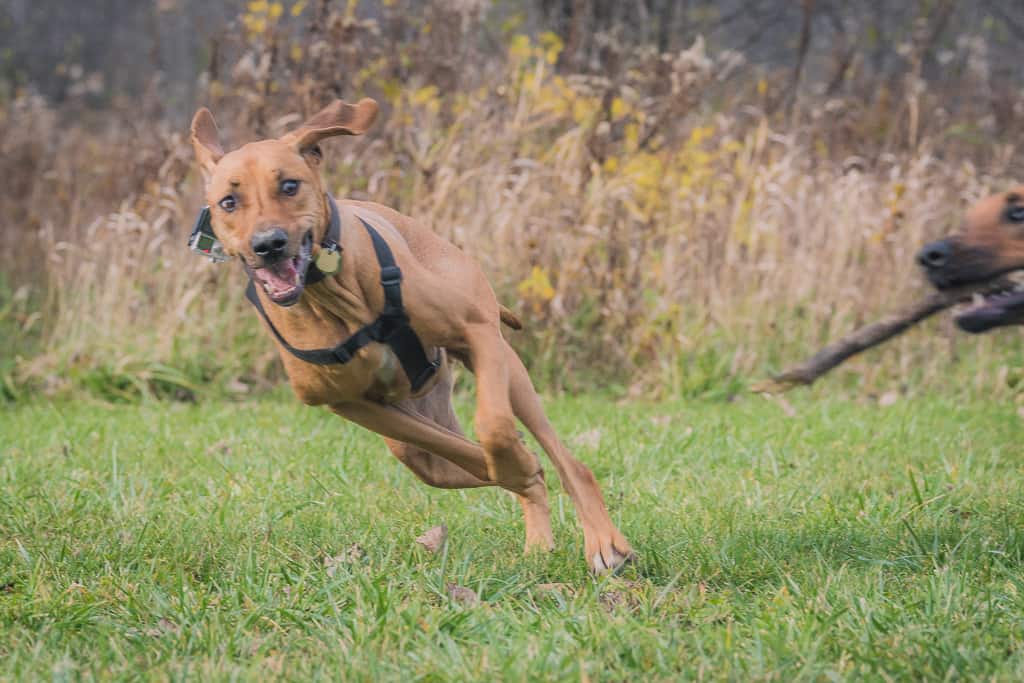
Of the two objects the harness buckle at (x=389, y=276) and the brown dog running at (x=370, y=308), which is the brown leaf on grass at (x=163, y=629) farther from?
the harness buckle at (x=389, y=276)

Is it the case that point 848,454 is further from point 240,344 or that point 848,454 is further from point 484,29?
point 484,29

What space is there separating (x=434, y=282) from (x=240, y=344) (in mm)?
3916

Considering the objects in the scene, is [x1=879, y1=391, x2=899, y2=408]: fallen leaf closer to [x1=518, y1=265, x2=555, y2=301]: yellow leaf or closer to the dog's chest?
[x1=518, y1=265, x2=555, y2=301]: yellow leaf

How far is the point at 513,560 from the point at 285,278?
1098mm

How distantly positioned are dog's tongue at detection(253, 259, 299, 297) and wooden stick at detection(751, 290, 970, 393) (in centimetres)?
131

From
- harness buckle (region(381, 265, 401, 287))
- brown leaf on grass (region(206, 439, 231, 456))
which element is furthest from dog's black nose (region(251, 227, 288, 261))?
brown leaf on grass (region(206, 439, 231, 456))

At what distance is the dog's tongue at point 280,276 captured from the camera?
10.7 ft

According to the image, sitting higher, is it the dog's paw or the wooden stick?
the wooden stick

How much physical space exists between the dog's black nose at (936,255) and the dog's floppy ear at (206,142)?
218cm

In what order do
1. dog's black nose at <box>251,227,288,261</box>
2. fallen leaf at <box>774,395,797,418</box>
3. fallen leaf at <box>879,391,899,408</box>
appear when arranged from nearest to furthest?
dog's black nose at <box>251,227,288,261</box> < fallen leaf at <box>774,395,797,418</box> < fallen leaf at <box>879,391,899,408</box>

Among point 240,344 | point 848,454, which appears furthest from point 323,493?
point 240,344

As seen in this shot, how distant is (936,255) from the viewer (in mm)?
3807

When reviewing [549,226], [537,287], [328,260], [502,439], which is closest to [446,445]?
[502,439]

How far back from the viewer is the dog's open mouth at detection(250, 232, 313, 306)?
127 inches
